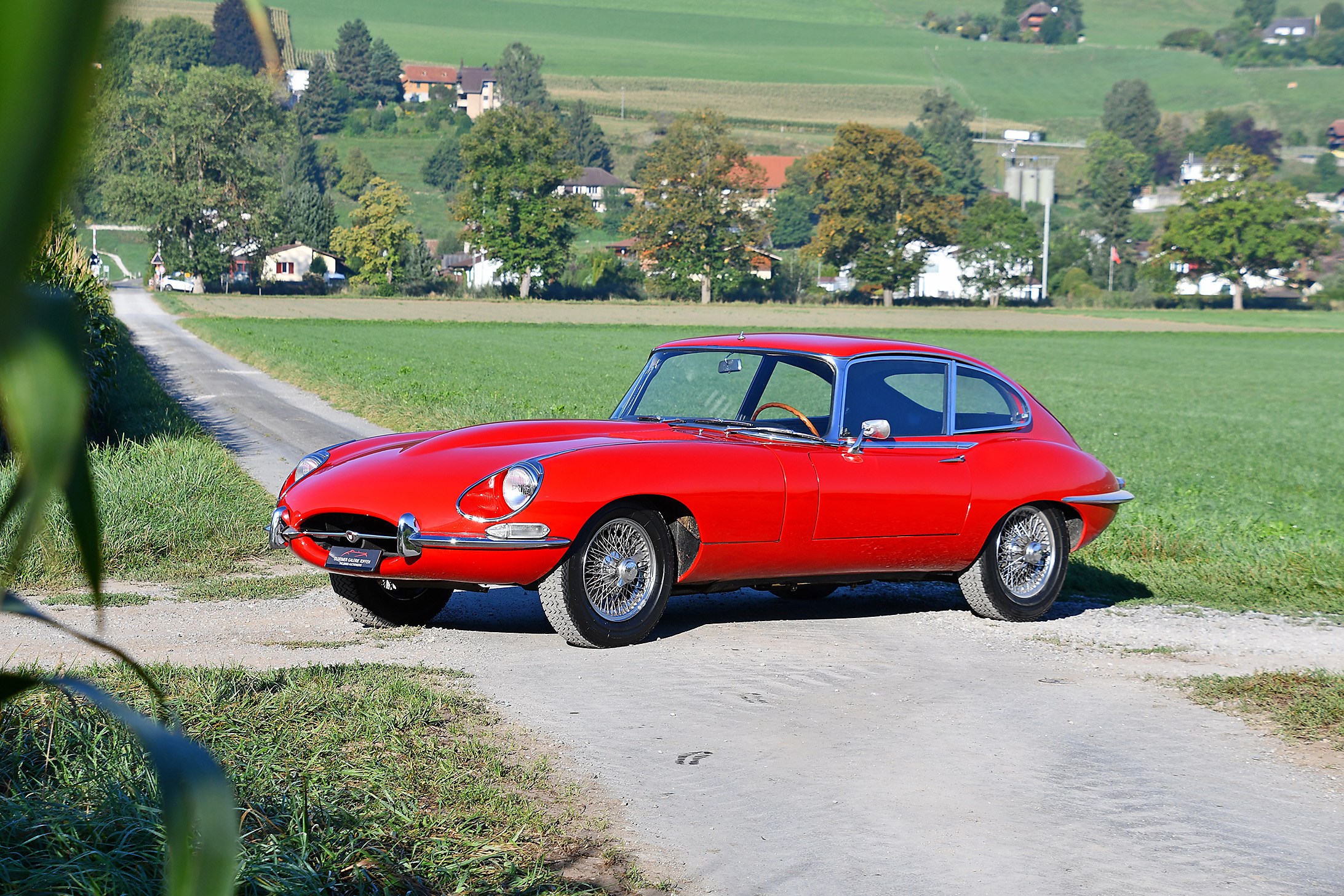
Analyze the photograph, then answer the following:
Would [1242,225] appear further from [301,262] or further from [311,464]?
[311,464]

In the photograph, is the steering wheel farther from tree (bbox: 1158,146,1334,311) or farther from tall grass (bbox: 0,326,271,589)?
tree (bbox: 1158,146,1334,311)

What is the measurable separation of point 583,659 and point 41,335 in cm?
631

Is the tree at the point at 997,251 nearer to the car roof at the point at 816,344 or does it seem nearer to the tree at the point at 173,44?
the car roof at the point at 816,344

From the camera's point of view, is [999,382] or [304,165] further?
[304,165]

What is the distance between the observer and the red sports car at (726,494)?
675 cm

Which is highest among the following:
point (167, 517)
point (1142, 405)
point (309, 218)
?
point (309, 218)

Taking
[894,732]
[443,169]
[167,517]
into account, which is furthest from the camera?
[443,169]

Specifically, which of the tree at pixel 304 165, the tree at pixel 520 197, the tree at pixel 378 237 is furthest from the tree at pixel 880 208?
the tree at pixel 304 165

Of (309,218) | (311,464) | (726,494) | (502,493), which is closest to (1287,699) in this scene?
(726,494)

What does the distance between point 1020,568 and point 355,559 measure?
3979mm

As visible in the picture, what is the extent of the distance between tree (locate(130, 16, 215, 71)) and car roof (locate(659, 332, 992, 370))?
14.2ft

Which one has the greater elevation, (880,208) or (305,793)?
(880,208)

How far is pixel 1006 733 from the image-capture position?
5785 mm

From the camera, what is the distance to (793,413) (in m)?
8.12
